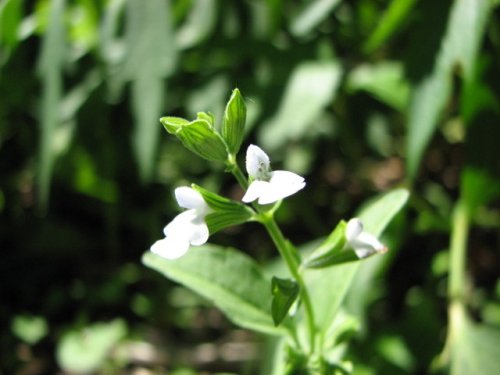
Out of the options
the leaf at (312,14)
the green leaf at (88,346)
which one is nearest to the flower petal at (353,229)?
the leaf at (312,14)

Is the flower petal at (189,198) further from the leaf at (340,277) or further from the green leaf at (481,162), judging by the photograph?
the green leaf at (481,162)

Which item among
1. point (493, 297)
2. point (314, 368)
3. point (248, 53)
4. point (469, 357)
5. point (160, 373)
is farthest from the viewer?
point (160, 373)

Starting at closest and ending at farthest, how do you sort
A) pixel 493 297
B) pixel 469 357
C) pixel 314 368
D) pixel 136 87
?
pixel 314 368
pixel 469 357
pixel 136 87
pixel 493 297

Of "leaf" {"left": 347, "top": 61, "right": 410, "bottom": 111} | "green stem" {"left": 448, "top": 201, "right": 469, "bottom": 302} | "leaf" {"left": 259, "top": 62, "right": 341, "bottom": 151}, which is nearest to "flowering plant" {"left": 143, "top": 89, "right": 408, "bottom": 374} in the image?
→ "green stem" {"left": 448, "top": 201, "right": 469, "bottom": 302}

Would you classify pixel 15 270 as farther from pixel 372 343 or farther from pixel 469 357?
pixel 469 357

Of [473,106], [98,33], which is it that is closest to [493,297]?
[473,106]

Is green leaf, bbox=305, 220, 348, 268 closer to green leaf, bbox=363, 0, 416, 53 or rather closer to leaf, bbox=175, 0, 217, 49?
green leaf, bbox=363, 0, 416, 53

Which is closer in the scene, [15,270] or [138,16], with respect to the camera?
[138,16]
